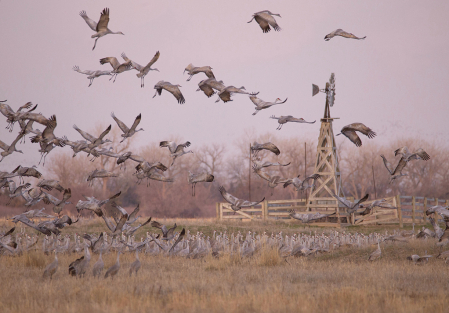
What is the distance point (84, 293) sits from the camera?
27.7 feet

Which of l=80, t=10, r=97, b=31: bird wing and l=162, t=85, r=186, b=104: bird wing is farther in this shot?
l=162, t=85, r=186, b=104: bird wing

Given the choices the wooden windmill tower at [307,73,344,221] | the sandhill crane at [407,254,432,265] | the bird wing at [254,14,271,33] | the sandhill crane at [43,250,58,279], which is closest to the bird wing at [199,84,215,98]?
the bird wing at [254,14,271,33]

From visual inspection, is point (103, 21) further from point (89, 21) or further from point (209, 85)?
Result: point (209, 85)

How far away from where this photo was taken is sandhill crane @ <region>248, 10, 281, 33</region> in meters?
10.9

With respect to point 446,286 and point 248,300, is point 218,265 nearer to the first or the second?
point 248,300

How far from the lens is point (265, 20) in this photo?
11.2 meters

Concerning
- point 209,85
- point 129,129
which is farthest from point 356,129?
point 129,129

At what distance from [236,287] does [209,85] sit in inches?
213

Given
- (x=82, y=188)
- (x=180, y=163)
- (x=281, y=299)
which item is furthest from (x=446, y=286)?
(x=180, y=163)

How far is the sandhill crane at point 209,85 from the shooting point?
11.8 m

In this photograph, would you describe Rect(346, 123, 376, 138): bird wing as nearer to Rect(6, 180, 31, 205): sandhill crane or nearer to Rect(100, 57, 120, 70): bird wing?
Rect(100, 57, 120, 70): bird wing

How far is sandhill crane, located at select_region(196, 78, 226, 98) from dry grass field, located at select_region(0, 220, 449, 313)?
4696 millimetres

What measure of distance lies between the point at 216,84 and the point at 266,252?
5.09 metres

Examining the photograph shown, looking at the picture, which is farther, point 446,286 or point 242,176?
point 242,176
